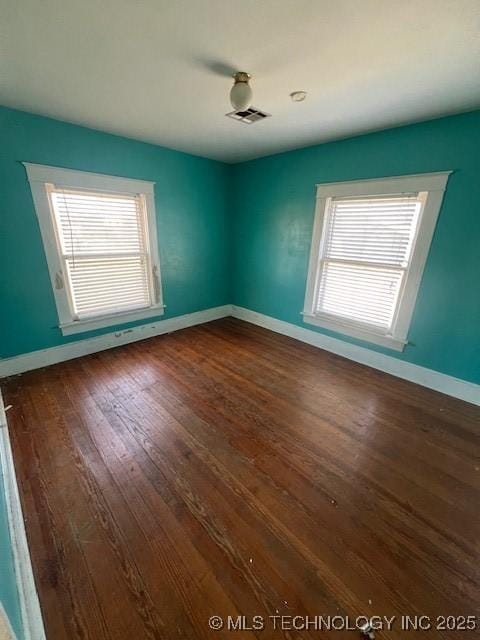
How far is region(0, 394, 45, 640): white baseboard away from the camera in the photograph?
931mm

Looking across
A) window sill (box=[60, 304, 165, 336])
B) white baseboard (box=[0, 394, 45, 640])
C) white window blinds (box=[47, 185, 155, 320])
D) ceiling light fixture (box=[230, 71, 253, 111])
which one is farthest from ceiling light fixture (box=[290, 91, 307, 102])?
white baseboard (box=[0, 394, 45, 640])

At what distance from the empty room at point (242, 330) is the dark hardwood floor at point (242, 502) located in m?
0.01

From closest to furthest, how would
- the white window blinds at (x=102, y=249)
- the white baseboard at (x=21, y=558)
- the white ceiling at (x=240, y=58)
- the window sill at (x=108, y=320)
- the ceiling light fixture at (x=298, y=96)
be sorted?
the white baseboard at (x=21, y=558)
the white ceiling at (x=240, y=58)
the ceiling light fixture at (x=298, y=96)
the white window blinds at (x=102, y=249)
the window sill at (x=108, y=320)

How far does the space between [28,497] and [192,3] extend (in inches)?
104

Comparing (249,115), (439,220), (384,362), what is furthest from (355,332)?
(249,115)

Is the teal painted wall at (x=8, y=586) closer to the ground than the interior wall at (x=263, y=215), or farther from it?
closer to the ground

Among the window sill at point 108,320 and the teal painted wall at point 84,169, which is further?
the window sill at point 108,320

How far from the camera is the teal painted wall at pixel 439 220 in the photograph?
6.95 ft

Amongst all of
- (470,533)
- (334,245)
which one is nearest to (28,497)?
(470,533)

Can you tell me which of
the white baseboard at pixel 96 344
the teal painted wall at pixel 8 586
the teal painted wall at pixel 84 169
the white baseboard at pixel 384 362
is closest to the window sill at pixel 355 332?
the white baseboard at pixel 384 362

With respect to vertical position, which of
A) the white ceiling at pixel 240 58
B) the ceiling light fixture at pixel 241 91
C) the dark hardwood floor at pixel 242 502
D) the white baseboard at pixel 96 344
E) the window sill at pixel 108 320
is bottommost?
the dark hardwood floor at pixel 242 502

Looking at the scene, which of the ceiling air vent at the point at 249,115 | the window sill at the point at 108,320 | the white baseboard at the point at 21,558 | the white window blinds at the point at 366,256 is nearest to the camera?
the white baseboard at the point at 21,558

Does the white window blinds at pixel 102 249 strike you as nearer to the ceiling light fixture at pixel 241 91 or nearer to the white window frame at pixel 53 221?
the white window frame at pixel 53 221

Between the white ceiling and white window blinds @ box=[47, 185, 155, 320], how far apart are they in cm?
77
